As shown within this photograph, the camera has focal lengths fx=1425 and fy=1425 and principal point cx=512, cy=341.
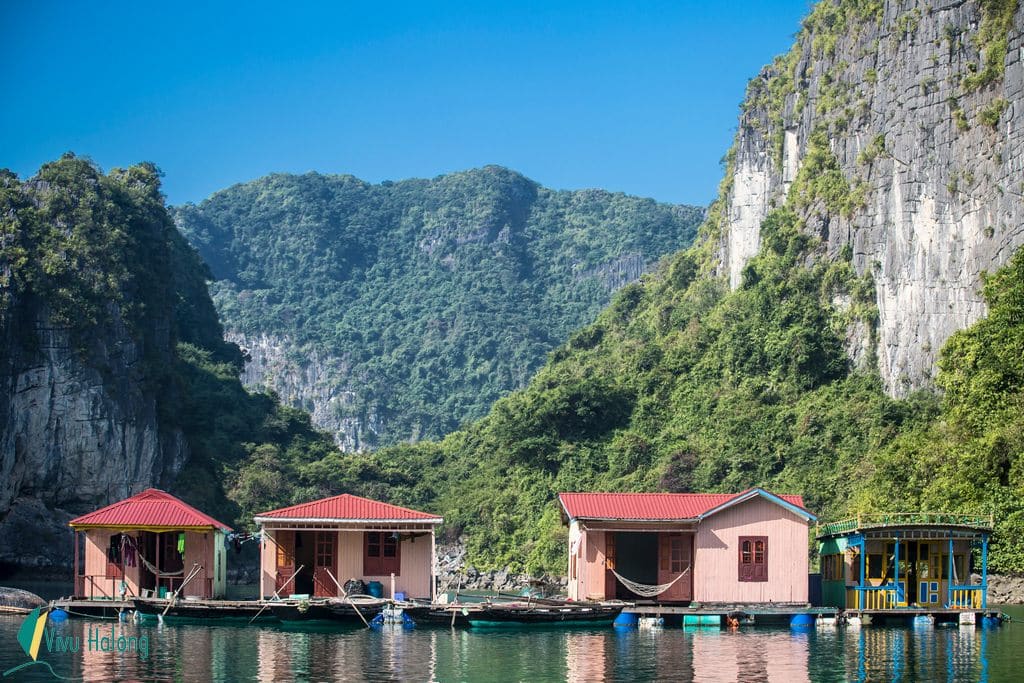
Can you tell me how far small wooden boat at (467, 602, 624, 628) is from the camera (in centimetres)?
3506

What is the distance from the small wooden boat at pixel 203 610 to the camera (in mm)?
36344

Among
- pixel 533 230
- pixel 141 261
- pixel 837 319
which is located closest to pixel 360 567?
pixel 837 319

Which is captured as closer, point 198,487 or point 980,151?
point 980,151

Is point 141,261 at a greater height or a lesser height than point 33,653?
greater

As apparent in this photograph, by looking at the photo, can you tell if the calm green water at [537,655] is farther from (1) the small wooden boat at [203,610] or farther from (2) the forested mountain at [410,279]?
(2) the forested mountain at [410,279]

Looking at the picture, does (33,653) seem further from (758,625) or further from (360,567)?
(758,625)

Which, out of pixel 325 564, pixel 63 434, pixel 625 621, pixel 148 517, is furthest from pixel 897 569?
pixel 63 434

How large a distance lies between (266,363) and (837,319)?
310ft

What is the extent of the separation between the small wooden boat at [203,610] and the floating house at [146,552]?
6.86 ft

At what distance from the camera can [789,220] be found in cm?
7631

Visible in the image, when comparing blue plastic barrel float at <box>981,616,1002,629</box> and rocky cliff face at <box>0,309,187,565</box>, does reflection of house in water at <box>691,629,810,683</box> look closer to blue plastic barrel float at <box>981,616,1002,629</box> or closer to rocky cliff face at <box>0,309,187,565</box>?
blue plastic barrel float at <box>981,616,1002,629</box>

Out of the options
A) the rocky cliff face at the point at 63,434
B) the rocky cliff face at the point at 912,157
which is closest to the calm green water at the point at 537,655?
the rocky cliff face at the point at 912,157

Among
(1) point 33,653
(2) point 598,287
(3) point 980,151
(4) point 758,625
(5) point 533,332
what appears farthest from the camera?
(2) point 598,287

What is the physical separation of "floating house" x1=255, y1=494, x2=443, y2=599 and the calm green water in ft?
10.8
